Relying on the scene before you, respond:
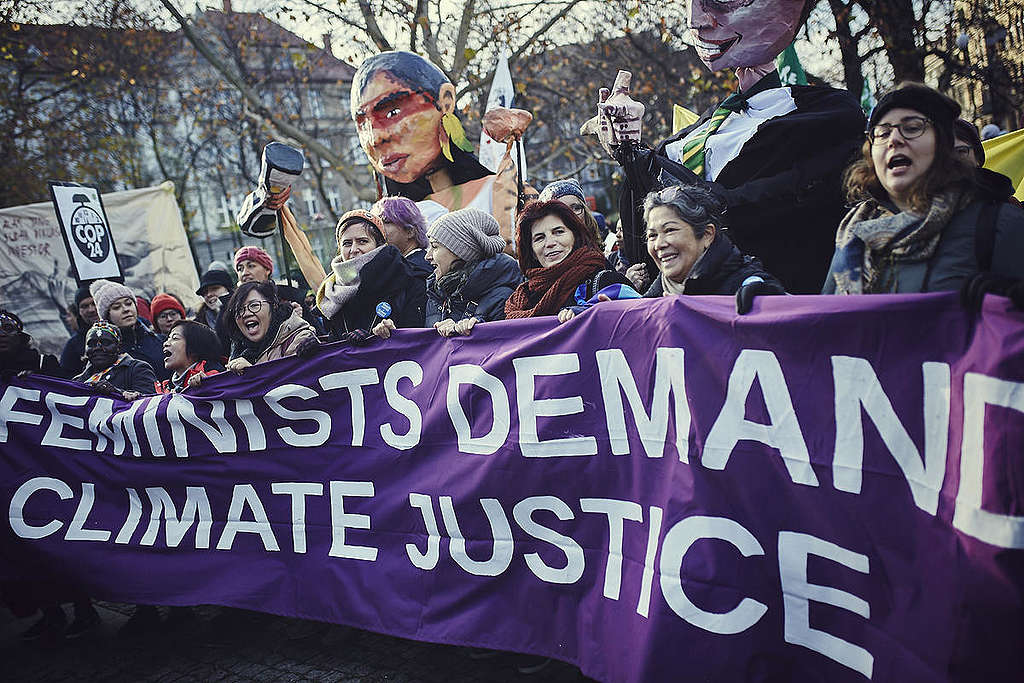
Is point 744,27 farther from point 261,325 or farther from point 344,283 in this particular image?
point 261,325

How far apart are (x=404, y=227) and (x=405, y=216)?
0.20 feet

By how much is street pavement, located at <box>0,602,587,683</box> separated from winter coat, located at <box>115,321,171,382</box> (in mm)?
1818

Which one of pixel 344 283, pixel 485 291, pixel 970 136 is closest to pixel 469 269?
pixel 485 291

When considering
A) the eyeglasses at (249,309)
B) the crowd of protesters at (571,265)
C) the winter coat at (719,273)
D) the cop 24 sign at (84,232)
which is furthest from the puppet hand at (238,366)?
the cop 24 sign at (84,232)

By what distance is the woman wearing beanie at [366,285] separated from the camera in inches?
157

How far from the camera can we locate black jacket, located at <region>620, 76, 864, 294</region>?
3703 millimetres

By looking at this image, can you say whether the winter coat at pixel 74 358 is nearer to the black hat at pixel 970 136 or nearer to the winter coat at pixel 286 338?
the winter coat at pixel 286 338

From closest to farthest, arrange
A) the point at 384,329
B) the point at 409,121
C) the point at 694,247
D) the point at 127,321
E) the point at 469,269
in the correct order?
the point at 694,247 → the point at 384,329 → the point at 469,269 → the point at 127,321 → the point at 409,121

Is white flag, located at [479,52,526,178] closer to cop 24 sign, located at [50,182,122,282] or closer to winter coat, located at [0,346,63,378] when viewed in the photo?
winter coat, located at [0,346,63,378]

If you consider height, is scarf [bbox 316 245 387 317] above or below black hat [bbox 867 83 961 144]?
below

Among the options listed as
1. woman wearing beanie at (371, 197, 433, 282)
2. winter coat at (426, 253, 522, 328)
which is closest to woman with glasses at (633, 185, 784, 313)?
winter coat at (426, 253, 522, 328)

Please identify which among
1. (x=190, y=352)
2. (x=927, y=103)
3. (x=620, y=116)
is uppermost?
(x=620, y=116)

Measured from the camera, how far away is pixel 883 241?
2438mm

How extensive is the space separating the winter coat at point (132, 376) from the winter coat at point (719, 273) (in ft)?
10.3
